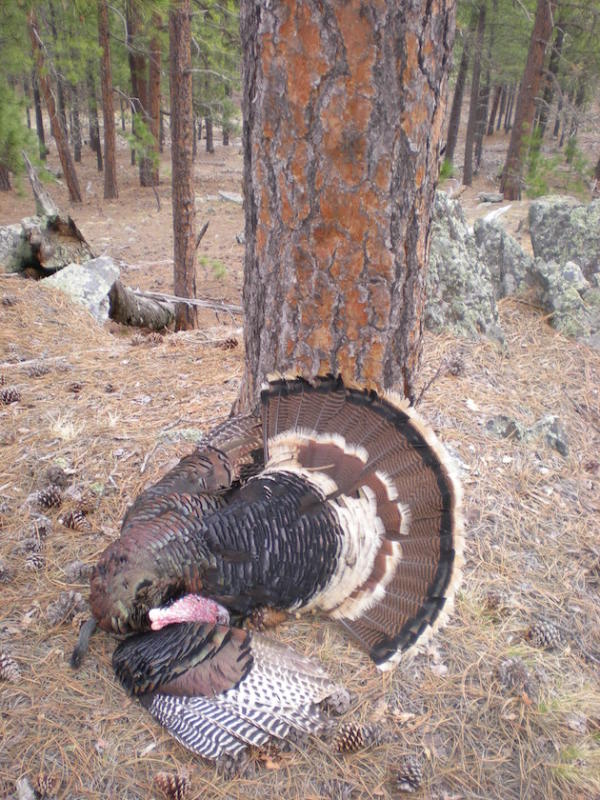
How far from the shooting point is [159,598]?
2.27m

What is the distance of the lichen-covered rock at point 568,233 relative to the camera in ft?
19.0

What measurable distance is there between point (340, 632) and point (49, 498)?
69.0 inches

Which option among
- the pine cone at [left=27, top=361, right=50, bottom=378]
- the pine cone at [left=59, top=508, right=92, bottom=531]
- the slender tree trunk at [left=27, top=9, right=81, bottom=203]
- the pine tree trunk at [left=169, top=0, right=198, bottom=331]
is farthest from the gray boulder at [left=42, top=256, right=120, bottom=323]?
the slender tree trunk at [left=27, top=9, right=81, bottom=203]

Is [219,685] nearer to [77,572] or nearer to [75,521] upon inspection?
[77,572]

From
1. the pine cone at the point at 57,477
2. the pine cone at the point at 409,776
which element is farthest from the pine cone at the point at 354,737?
the pine cone at the point at 57,477

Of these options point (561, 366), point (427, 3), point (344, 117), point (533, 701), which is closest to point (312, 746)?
point (533, 701)

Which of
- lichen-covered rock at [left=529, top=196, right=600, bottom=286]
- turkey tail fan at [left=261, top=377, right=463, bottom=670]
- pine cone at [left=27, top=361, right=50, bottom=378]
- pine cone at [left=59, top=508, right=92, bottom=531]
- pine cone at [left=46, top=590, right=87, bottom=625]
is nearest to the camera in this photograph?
turkey tail fan at [left=261, top=377, right=463, bottom=670]

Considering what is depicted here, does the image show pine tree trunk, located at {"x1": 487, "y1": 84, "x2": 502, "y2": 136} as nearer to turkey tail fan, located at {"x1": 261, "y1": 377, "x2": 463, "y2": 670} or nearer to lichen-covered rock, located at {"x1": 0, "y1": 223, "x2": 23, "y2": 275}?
lichen-covered rock, located at {"x1": 0, "y1": 223, "x2": 23, "y2": 275}

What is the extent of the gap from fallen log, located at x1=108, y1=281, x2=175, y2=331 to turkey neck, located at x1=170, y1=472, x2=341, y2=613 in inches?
239

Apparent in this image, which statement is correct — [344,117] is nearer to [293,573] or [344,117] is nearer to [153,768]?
[293,573]

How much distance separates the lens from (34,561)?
2.74 meters

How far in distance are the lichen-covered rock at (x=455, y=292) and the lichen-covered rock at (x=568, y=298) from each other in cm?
68

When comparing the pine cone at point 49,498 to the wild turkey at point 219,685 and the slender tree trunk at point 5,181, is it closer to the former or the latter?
the wild turkey at point 219,685

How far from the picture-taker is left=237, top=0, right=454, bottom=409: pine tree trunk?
79.6 inches
